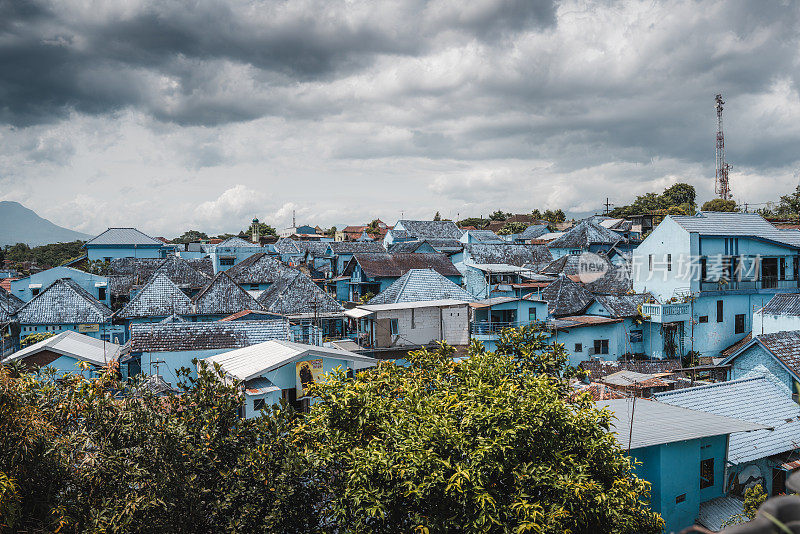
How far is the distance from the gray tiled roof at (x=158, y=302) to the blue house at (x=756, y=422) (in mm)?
29679

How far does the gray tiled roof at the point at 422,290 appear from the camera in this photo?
111ft

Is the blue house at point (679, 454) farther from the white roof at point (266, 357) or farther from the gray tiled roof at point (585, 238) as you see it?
the gray tiled roof at point (585, 238)

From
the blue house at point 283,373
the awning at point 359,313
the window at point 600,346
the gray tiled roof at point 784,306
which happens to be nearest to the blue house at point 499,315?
the window at point 600,346

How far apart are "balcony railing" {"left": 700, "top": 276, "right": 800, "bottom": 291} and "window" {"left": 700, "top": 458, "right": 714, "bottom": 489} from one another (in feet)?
77.2

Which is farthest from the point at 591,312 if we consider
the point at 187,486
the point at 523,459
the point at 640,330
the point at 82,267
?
the point at 82,267

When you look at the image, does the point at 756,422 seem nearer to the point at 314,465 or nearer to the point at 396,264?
the point at 314,465

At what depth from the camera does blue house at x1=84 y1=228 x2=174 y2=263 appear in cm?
6444

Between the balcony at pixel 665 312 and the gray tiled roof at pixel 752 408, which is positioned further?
the balcony at pixel 665 312

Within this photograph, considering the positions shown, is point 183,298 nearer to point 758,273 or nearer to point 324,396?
point 324,396

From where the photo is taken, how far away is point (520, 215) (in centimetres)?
10625

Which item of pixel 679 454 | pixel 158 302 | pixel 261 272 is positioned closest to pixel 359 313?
pixel 158 302

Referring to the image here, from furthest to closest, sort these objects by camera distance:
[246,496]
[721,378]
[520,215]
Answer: [520,215] < [721,378] < [246,496]

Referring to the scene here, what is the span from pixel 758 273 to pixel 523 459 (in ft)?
120

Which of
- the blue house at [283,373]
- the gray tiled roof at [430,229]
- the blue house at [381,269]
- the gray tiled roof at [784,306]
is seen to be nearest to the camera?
the blue house at [283,373]
